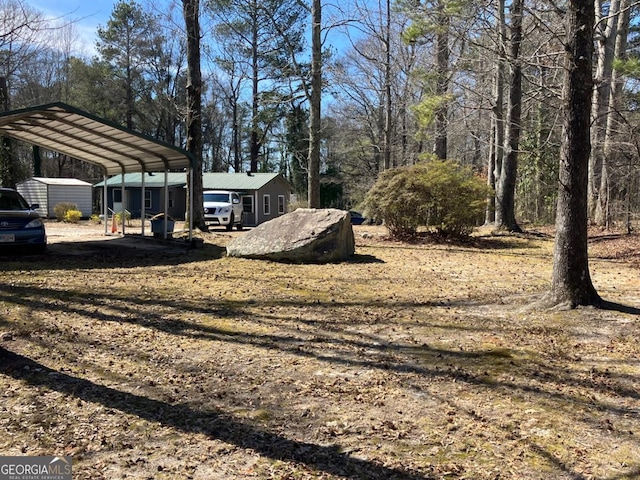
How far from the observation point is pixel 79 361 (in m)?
4.09

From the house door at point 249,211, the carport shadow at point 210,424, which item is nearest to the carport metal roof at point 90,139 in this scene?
the carport shadow at point 210,424

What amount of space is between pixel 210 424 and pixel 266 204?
26.3 meters

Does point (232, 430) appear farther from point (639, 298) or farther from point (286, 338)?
point (639, 298)

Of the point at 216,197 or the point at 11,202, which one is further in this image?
the point at 216,197

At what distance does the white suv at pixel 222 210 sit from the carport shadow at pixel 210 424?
57.3ft

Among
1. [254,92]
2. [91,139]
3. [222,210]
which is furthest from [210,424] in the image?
[254,92]

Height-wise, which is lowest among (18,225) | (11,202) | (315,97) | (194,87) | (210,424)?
(210,424)

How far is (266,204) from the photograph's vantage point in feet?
95.5

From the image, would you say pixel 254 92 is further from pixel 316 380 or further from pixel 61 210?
pixel 316 380

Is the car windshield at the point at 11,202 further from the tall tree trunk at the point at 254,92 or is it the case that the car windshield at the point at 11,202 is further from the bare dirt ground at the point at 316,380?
the tall tree trunk at the point at 254,92

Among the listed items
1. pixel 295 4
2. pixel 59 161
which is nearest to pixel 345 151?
pixel 295 4

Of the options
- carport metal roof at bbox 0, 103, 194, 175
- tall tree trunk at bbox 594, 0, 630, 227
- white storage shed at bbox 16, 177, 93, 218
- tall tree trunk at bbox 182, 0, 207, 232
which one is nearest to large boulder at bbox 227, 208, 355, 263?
carport metal roof at bbox 0, 103, 194, 175

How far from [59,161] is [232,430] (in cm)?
4480

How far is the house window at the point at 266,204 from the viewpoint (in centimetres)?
2878
